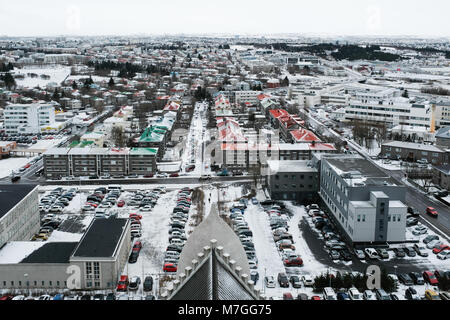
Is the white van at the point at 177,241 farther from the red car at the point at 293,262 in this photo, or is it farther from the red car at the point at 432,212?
the red car at the point at 432,212

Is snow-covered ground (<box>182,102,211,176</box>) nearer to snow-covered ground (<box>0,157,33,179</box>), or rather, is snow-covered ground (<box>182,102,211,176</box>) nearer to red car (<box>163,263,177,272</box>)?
snow-covered ground (<box>0,157,33,179</box>)

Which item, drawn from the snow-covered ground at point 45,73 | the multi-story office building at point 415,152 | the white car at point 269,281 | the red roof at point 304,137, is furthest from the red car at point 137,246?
the snow-covered ground at point 45,73

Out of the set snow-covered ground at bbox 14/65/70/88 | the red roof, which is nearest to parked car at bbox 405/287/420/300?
the red roof

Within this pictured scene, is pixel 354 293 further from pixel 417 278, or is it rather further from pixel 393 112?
pixel 393 112

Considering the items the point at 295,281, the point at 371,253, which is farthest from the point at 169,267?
the point at 371,253
